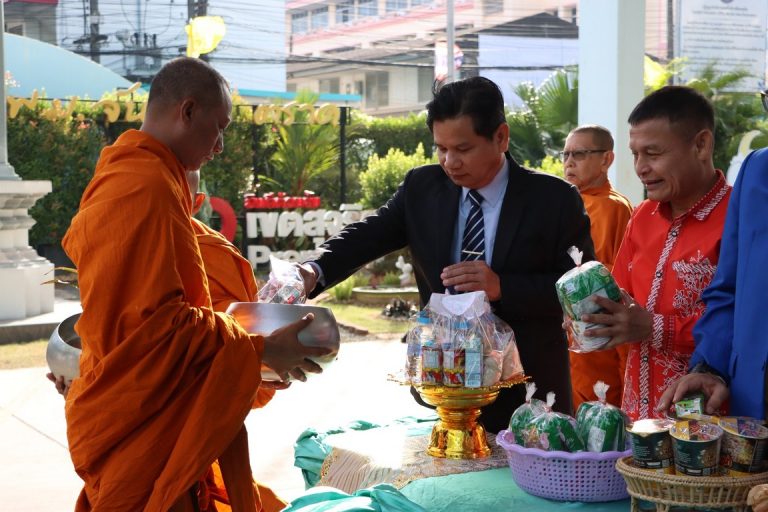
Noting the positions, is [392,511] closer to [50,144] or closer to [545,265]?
[545,265]

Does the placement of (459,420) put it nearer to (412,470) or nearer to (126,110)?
(412,470)

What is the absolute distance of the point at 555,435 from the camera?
8.21 feet

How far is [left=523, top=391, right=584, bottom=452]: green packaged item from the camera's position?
98.4 inches

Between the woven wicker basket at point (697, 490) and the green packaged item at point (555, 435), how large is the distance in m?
0.37

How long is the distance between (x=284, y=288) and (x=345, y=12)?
5857cm

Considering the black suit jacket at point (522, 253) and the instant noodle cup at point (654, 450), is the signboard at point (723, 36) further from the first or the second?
the instant noodle cup at point (654, 450)

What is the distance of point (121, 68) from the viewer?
36.7 metres

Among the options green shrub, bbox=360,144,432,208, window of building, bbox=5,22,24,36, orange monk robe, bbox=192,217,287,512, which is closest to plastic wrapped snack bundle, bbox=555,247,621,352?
orange monk robe, bbox=192,217,287,512

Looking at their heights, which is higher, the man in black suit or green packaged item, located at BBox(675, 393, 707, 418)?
the man in black suit

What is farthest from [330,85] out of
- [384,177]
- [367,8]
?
[384,177]

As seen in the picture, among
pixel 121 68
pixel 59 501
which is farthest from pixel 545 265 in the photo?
pixel 121 68

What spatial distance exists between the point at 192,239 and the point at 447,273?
2.50 ft

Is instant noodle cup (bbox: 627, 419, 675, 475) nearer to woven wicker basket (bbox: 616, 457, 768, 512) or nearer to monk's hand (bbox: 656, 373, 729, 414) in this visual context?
woven wicker basket (bbox: 616, 457, 768, 512)

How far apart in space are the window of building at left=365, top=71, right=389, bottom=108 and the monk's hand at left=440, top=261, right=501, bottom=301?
164 ft
